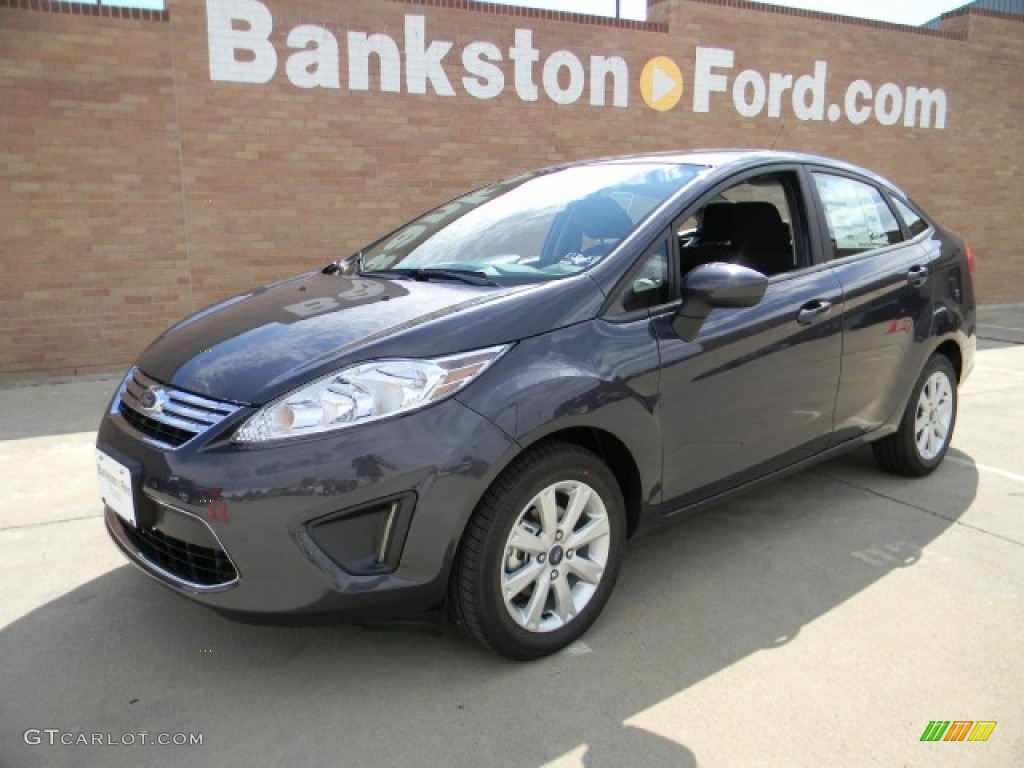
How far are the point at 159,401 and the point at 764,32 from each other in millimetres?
8917

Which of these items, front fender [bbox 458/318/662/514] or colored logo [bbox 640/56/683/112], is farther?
colored logo [bbox 640/56/683/112]

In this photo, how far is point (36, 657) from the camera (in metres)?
2.78

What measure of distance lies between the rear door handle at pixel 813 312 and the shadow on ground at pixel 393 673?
1.00 metres

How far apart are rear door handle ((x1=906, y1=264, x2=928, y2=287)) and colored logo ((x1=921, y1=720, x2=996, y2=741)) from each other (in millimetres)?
2279

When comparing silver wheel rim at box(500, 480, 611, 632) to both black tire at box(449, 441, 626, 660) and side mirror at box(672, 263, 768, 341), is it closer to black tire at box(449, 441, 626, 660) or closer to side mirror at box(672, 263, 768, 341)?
black tire at box(449, 441, 626, 660)

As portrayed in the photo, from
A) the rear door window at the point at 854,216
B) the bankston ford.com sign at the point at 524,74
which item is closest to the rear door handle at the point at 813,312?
the rear door window at the point at 854,216

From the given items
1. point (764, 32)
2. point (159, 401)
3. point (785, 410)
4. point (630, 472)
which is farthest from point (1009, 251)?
point (159, 401)

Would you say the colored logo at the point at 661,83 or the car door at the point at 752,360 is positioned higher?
the colored logo at the point at 661,83

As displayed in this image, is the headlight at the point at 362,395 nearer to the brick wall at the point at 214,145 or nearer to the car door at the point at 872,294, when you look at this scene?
the car door at the point at 872,294

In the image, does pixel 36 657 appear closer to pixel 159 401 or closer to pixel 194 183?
pixel 159 401

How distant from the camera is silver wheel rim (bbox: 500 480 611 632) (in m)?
2.59

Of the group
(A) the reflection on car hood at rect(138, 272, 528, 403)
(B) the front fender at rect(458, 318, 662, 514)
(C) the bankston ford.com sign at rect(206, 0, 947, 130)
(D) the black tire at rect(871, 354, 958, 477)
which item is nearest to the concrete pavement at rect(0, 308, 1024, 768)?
(D) the black tire at rect(871, 354, 958, 477)

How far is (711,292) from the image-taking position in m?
2.85

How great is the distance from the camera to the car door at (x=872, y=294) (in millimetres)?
3711
